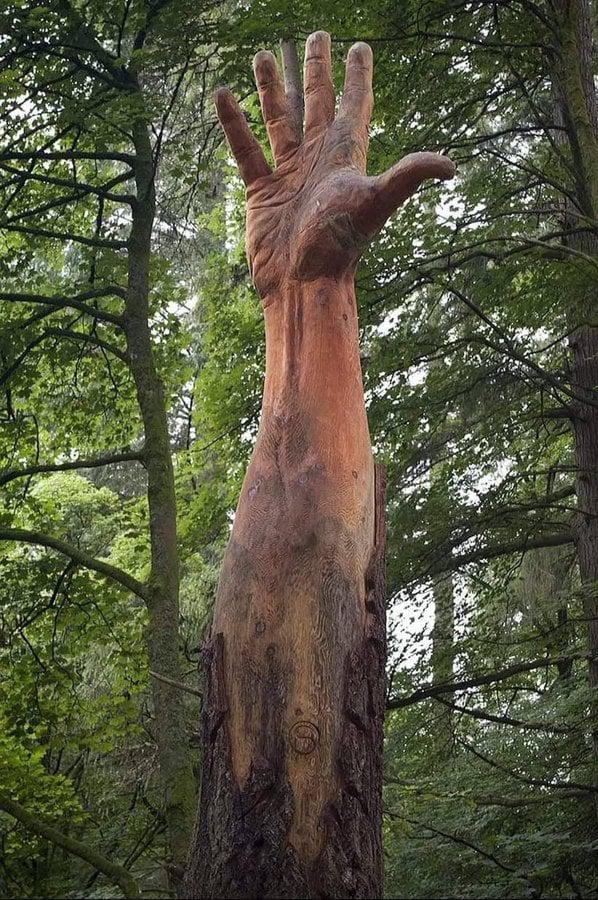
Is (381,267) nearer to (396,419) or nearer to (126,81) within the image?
(396,419)

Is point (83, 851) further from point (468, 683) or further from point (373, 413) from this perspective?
point (373, 413)

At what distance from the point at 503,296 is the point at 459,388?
0.82m

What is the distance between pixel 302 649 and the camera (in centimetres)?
389

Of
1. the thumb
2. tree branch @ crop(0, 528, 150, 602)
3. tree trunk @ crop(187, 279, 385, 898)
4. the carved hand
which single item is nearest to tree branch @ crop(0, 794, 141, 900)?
tree trunk @ crop(187, 279, 385, 898)

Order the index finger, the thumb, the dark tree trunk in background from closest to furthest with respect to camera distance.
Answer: the thumb
the index finger
the dark tree trunk in background

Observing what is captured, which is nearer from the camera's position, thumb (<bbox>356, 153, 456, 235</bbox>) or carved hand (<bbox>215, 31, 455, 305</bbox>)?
thumb (<bbox>356, 153, 456, 235</bbox>)

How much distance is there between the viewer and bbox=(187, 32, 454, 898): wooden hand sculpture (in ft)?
12.0

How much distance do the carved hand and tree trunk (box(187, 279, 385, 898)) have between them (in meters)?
0.17

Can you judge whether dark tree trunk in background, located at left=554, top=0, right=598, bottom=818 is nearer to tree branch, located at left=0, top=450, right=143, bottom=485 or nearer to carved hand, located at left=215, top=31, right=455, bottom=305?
carved hand, located at left=215, top=31, right=455, bottom=305

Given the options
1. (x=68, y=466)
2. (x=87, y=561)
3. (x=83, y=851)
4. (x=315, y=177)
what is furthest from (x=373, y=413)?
(x=83, y=851)

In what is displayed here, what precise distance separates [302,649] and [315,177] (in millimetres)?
1949

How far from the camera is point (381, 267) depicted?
8430mm

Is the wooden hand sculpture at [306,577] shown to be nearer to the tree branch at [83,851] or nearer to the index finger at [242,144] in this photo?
the index finger at [242,144]

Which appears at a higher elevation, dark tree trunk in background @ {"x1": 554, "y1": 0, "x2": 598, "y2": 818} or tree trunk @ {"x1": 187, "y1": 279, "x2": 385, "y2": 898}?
dark tree trunk in background @ {"x1": 554, "y1": 0, "x2": 598, "y2": 818}
